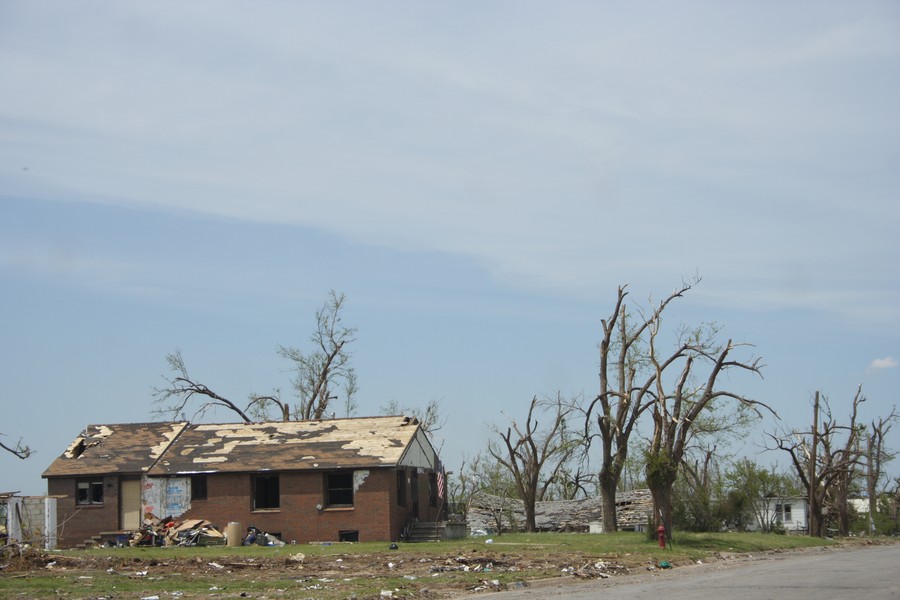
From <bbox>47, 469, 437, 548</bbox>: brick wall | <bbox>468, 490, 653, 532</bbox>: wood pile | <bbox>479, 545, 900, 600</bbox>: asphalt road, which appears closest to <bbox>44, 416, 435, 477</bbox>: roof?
<bbox>47, 469, 437, 548</bbox>: brick wall

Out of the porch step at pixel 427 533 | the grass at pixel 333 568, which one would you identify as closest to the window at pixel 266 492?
the porch step at pixel 427 533

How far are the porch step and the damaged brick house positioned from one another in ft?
1.76

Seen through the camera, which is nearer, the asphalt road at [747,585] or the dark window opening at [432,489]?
the asphalt road at [747,585]

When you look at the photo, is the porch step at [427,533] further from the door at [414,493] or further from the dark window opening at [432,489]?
the dark window opening at [432,489]

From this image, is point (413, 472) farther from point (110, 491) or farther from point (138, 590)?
point (138, 590)

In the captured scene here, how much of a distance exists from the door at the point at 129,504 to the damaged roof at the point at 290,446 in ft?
5.11

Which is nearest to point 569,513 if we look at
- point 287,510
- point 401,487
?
point 401,487

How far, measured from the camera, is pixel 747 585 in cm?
2002

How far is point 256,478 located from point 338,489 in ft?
12.5

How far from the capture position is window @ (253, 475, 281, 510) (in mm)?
42400

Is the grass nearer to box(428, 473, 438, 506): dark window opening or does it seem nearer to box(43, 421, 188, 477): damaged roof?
box(43, 421, 188, 477): damaged roof

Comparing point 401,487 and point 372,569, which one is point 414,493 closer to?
point 401,487

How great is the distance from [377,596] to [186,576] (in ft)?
22.2

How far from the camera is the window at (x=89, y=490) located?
1678 inches
